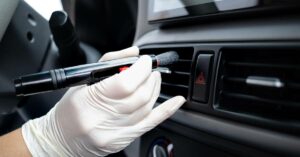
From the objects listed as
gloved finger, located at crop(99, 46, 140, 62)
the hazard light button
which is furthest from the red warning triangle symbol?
gloved finger, located at crop(99, 46, 140, 62)

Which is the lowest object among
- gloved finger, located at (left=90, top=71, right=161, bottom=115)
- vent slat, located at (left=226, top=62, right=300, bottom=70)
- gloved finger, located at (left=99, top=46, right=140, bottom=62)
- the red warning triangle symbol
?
gloved finger, located at (left=90, top=71, right=161, bottom=115)

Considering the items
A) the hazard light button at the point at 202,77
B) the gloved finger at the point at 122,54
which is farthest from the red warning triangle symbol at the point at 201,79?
the gloved finger at the point at 122,54

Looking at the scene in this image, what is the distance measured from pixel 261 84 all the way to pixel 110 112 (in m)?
0.22

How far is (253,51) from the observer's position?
18.2 inches

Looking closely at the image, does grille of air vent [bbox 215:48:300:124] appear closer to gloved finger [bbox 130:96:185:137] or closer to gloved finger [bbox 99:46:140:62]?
gloved finger [bbox 130:96:185:137]

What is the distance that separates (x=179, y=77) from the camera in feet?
1.97

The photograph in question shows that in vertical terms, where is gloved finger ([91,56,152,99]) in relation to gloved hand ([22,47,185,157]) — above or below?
above

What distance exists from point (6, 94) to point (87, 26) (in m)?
0.31

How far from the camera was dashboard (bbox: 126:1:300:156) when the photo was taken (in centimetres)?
42

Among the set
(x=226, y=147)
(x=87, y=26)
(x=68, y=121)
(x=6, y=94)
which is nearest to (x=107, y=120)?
(x=68, y=121)

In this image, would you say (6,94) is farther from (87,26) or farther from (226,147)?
(226,147)

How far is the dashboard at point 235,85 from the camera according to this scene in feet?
1.39

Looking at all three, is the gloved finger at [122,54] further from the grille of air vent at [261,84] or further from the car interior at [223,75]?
the grille of air vent at [261,84]

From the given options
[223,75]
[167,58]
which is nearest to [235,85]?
[223,75]
